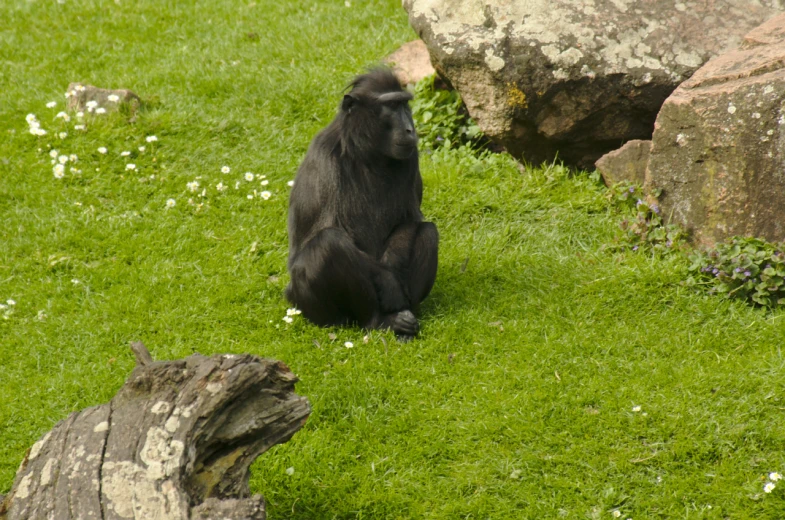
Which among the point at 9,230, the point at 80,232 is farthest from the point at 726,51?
the point at 9,230

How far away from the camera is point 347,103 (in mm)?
6086

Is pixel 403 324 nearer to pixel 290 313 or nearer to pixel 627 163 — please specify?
pixel 290 313

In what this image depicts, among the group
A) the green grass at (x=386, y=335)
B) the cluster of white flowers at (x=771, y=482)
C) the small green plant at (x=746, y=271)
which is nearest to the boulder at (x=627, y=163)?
the green grass at (x=386, y=335)

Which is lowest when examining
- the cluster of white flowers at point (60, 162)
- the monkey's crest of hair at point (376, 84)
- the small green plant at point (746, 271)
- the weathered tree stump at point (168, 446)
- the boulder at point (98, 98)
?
the small green plant at point (746, 271)

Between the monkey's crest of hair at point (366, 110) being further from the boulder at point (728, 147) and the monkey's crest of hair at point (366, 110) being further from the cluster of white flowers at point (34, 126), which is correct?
the cluster of white flowers at point (34, 126)

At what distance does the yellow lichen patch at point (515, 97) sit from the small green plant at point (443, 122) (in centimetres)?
97

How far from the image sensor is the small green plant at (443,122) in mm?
8320

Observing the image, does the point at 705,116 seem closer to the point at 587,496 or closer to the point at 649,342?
the point at 649,342

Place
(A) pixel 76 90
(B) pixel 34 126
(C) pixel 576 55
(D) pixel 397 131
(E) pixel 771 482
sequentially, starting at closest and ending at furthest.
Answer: (E) pixel 771 482 < (D) pixel 397 131 < (C) pixel 576 55 < (B) pixel 34 126 < (A) pixel 76 90

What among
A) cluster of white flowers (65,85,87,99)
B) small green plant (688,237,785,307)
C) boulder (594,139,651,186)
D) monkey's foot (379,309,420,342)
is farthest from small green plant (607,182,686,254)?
cluster of white flowers (65,85,87,99)

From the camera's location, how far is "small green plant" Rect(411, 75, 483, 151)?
8320 millimetres

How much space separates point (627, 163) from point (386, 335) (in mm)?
2624

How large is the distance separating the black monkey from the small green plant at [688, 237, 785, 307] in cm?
197

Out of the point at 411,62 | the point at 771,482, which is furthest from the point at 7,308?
the point at 771,482
